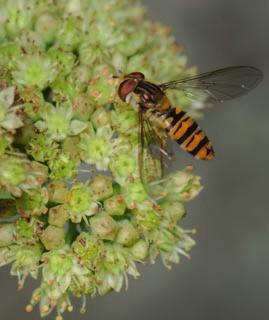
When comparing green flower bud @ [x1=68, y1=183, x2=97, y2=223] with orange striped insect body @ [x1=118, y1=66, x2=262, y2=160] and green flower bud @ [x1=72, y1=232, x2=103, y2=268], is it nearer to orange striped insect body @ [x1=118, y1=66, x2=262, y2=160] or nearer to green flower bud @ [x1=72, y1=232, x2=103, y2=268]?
green flower bud @ [x1=72, y1=232, x2=103, y2=268]


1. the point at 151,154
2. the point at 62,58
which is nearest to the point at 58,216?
the point at 151,154

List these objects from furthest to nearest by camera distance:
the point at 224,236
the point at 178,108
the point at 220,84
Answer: the point at 224,236, the point at 220,84, the point at 178,108

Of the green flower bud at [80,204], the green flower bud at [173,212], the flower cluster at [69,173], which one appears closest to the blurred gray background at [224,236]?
the flower cluster at [69,173]

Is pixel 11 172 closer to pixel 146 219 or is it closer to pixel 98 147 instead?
pixel 98 147

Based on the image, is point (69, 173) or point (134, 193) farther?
point (134, 193)

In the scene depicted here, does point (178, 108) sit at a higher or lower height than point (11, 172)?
higher

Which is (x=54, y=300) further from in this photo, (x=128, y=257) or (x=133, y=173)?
(x=133, y=173)
